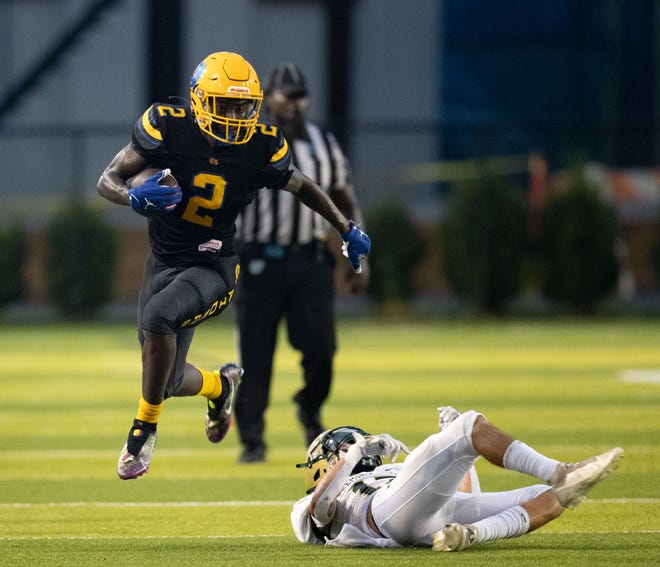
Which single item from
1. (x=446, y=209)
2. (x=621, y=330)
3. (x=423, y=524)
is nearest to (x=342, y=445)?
(x=423, y=524)

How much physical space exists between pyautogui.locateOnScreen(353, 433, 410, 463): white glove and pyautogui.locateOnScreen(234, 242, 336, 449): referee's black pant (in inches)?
94.2

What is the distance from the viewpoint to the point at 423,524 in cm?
526

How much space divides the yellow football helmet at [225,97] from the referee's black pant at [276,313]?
1.93 metres

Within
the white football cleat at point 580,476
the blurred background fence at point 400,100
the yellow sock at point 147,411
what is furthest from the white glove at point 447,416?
the blurred background fence at point 400,100

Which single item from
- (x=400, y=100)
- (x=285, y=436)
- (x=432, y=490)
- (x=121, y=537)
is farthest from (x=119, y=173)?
(x=400, y=100)

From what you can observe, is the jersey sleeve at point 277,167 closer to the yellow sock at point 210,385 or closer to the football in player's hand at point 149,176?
the football in player's hand at point 149,176

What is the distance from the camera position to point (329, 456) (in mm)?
5434

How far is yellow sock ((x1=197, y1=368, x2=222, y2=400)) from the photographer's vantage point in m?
6.55

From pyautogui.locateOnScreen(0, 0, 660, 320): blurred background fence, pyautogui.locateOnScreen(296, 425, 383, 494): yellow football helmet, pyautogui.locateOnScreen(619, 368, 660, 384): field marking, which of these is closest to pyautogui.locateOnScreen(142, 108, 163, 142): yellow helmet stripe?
pyautogui.locateOnScreen(296, 425, 383, 494): yellow football helmet

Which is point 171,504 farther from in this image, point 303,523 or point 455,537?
point 455,537

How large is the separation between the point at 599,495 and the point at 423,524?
5.80ft

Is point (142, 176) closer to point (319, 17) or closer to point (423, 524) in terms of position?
point (423, 524)

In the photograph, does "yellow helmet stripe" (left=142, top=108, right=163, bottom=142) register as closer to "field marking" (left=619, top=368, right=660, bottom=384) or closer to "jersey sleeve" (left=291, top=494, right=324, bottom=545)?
"jersey sleeve" (left=291, top=494, right=324, bottom=545)

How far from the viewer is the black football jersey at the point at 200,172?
19.7 ft
